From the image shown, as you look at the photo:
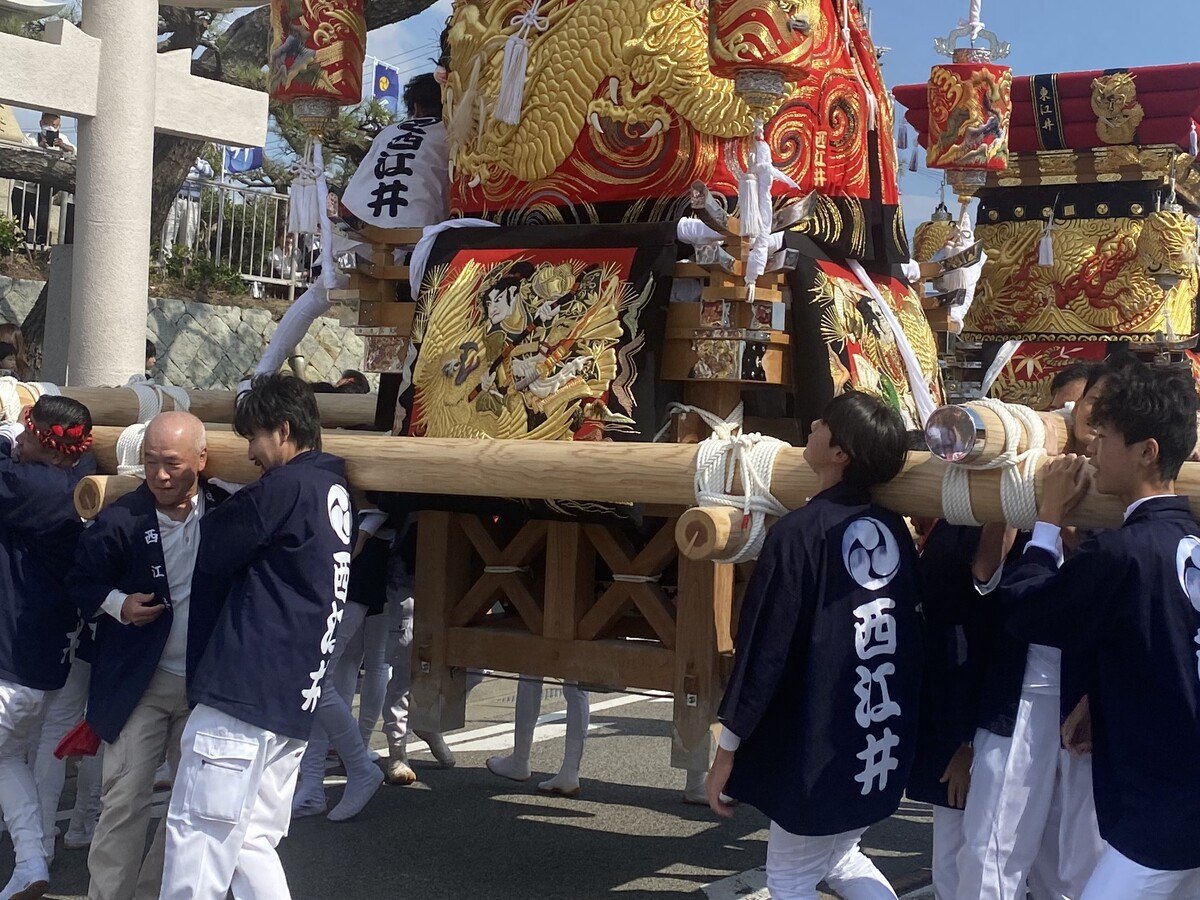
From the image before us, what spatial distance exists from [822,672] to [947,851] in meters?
0.76

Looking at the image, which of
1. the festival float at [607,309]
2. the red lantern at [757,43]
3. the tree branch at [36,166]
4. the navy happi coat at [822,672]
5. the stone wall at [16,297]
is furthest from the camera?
the tree branch at [36,166]

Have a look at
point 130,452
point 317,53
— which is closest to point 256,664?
point 130,452

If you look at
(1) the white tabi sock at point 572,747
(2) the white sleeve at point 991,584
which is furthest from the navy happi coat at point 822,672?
(1) the white tabi sock at point 572,747

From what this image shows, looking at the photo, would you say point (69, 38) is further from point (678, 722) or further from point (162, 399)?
point (678, 722)

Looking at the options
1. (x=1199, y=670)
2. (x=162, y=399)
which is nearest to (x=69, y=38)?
(x=162, y=399)

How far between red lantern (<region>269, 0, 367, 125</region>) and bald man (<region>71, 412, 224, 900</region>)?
6.60 feet

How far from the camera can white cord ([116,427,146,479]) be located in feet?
13.9

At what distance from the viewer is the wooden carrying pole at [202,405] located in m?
5.01

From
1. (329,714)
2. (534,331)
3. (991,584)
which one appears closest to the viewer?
(991,584)

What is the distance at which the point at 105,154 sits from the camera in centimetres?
927

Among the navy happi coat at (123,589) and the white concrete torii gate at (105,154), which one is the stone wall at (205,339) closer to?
the white concrete torii gate at (105,154)

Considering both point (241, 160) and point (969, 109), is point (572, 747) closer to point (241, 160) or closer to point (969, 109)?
point (969, 109)

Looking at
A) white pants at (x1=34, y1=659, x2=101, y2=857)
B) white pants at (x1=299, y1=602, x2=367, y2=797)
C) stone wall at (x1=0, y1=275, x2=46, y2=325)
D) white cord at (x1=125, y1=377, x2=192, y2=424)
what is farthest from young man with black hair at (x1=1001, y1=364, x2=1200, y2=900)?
stone wall at (x1=0, y1=275, x2=46, y2=325)

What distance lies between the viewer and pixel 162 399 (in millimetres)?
5156
